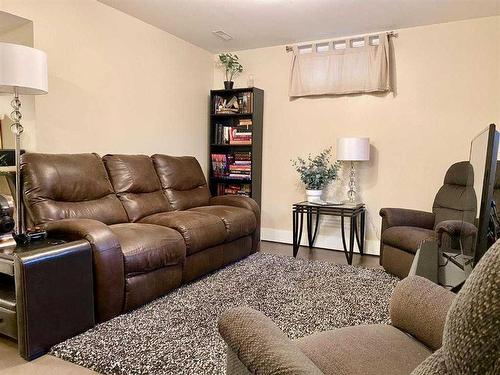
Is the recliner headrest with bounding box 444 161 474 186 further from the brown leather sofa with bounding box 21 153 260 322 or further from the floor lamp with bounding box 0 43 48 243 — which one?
the floor lamp with bounding box 0 43 48 243

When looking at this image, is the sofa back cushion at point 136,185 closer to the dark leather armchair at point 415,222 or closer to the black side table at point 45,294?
the black side table at point 45,294

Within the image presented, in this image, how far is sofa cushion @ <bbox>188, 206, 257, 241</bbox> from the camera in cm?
321

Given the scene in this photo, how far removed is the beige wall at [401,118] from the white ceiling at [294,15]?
11.6 inches

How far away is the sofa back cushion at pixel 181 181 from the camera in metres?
3.55

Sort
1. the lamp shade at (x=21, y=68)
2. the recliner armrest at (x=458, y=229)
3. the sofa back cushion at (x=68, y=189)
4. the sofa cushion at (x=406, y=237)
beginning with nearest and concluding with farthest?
the recliner armrest at (x=458, y=229) < the lamp shade at (x=21, y=68) < the sofa back cushion at (x=68, y=189) < the sofa cushion at (x=406, y=237)

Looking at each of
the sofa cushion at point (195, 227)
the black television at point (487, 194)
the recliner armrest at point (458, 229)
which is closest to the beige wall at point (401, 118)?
the recliner armrest at point (458, 229)

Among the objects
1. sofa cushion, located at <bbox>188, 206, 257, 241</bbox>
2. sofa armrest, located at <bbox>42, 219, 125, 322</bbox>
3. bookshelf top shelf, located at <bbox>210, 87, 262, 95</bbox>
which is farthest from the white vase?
sofa armrest, located at <bbox>42, 219, 125, 322</bbox>

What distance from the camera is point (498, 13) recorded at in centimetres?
331

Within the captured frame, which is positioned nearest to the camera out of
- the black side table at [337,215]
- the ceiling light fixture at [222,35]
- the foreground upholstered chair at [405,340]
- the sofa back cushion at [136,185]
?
the foreground upholstered chair at [405,340]

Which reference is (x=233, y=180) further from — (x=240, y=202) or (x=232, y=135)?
(x=240, y=202)

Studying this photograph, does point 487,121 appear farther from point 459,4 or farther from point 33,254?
point 33,254

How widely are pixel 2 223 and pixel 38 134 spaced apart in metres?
0.93

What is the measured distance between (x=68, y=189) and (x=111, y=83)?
1277mm

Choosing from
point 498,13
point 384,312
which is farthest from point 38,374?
point 498,13
